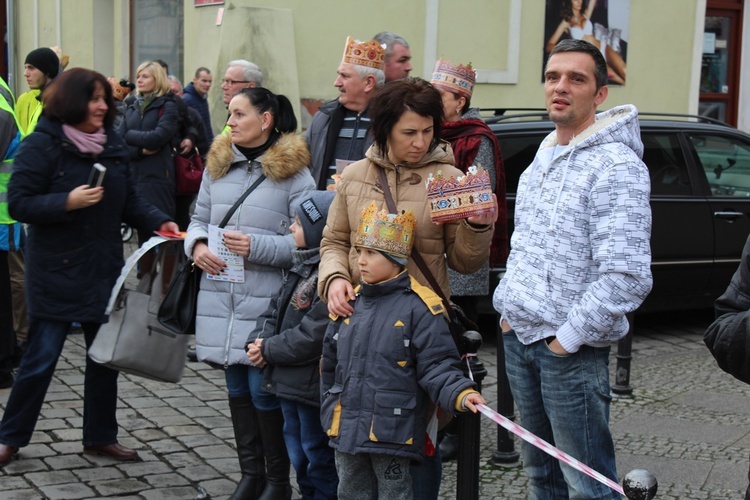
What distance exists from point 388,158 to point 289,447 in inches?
56.9

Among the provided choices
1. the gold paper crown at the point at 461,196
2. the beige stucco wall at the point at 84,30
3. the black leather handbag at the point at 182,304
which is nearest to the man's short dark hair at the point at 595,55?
the gold paper crown at the point at 461,196

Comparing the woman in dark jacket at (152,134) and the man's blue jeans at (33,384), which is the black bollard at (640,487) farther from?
the woman in dark jacket at (152,134)

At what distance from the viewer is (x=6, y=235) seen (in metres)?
6.89

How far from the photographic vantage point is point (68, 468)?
5.50 meters

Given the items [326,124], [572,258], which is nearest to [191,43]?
[326,124]

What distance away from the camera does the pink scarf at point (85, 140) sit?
5.43 metres

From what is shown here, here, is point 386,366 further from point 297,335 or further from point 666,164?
point 666,164

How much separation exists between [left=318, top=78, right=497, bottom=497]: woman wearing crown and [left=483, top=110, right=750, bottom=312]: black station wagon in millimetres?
3925

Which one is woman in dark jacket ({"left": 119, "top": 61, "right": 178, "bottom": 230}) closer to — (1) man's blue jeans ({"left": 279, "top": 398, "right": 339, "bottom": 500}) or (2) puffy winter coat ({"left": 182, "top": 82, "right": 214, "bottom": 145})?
(2) puffy winter coat ({"left": 182, "top": 82, "right": 214, "bottom": 145})

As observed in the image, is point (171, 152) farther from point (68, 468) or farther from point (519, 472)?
point (519, 472)

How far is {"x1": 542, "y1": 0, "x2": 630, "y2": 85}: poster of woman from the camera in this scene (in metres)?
14.4

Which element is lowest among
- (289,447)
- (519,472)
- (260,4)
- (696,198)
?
(519,472)

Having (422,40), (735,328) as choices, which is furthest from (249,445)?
(422,40)

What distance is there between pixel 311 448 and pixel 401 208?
1.20 meters
